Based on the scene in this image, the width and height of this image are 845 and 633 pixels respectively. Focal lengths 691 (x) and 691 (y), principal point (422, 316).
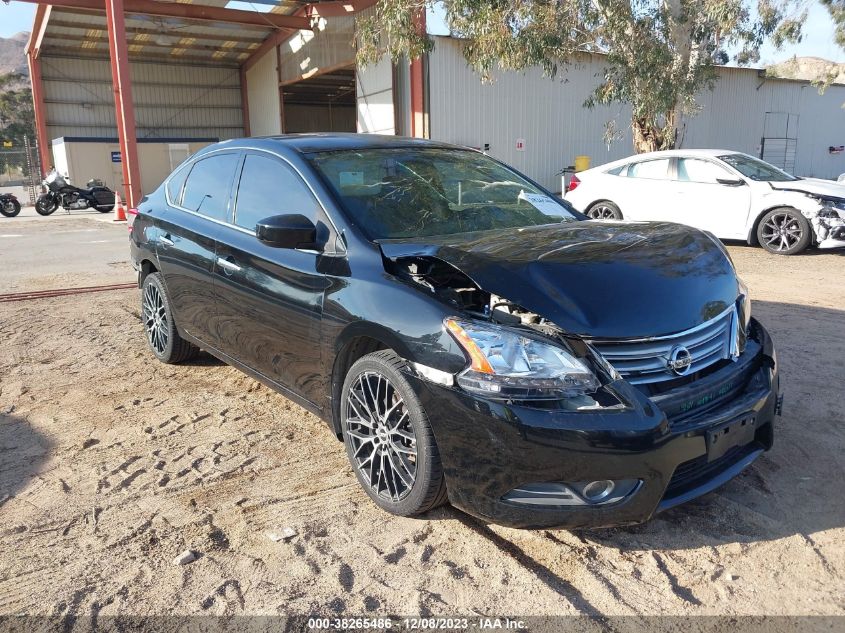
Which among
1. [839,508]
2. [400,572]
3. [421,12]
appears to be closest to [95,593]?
[400,572]

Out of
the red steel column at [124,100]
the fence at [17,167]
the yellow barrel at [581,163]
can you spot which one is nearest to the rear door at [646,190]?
the yellow barrel at [581,163]

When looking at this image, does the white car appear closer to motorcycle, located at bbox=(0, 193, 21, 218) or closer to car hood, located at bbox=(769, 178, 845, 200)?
car hood, located at bbox=(769, 178, 845, 200)

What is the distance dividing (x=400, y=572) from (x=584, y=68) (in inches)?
864

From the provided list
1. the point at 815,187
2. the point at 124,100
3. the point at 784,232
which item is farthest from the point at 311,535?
the point at 124,100

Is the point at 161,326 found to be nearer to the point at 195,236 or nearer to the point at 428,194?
the point at 195,236

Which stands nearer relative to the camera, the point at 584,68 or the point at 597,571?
the point at 597,571

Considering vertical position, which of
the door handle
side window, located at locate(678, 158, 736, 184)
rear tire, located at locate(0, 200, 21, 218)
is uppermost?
side window, located at locate(678, 158, 736, 184)

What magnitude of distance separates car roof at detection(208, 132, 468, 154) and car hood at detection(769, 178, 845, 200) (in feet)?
23.7

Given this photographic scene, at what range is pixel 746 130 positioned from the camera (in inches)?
1039

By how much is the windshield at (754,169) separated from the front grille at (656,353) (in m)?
8.29

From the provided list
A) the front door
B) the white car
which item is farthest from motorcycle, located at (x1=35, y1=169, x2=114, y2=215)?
the front door

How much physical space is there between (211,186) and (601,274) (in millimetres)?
2731

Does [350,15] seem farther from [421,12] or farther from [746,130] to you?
[746,130]

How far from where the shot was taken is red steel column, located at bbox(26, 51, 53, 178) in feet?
95.4
